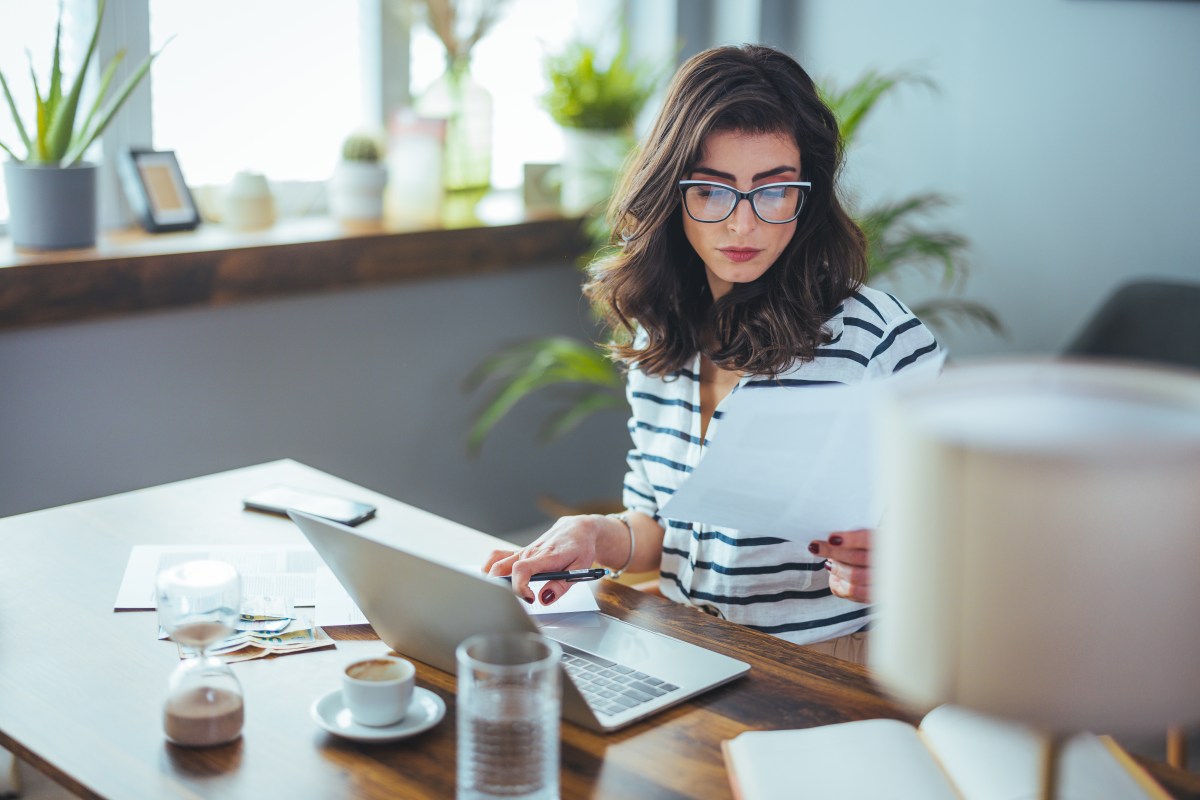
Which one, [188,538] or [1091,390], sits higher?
[1091,390]

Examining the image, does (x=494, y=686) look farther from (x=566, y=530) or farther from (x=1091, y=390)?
(x=566, y=530)

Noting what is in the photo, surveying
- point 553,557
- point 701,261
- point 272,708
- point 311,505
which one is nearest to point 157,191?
point 311,505

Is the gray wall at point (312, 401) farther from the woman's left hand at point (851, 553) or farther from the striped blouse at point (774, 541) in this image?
the woman's left hand at point (851, 553)

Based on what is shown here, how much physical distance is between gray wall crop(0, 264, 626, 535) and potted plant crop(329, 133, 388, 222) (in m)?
0.19

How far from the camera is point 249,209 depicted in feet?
8.61

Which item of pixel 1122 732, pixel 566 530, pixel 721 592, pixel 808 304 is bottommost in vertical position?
pixel 721 592

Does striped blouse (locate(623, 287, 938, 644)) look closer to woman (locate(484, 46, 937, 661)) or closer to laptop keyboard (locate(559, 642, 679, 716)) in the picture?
woman (locate(484, 46, 937, 661))

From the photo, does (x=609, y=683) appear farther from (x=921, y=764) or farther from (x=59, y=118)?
(x=59, y=118)

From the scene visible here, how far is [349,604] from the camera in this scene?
4.50 feet

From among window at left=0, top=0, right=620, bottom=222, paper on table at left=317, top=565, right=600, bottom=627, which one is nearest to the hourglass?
paper on table at left=317, top=565, right=600, bottom=627

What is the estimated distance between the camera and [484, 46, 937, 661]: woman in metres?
1.57

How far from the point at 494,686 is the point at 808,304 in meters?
0.84

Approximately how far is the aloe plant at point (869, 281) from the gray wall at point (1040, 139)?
0.19ft

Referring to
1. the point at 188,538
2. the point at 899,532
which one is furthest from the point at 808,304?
the point at 899,532
